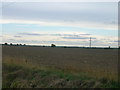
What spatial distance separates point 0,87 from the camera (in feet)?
40.7

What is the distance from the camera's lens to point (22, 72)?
1555 centimetres

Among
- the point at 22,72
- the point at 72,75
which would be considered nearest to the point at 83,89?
the point at 72,75

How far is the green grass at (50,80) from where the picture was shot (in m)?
11.2

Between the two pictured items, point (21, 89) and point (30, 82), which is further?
point (30, 82)

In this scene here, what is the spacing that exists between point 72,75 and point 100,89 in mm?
2756

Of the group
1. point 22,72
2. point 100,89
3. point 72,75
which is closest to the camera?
point 100,89

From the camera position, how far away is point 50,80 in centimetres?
1266

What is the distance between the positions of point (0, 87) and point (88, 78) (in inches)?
188

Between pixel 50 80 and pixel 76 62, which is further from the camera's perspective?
pixel 76 62

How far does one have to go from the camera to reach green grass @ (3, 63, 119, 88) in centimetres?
1118

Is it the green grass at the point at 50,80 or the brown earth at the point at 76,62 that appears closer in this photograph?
the green grass at the point at 50,80

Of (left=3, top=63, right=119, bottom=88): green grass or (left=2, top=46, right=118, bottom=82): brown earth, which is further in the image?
(left=2, top=46, right=118, bottom=82): brown earth

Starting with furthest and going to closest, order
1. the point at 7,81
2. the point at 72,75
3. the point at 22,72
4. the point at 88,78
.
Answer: the point at 22,72
the point at 7,81
the point at 72,75
the point at 88,78

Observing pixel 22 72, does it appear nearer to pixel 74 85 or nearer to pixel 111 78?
pixel 74 85
